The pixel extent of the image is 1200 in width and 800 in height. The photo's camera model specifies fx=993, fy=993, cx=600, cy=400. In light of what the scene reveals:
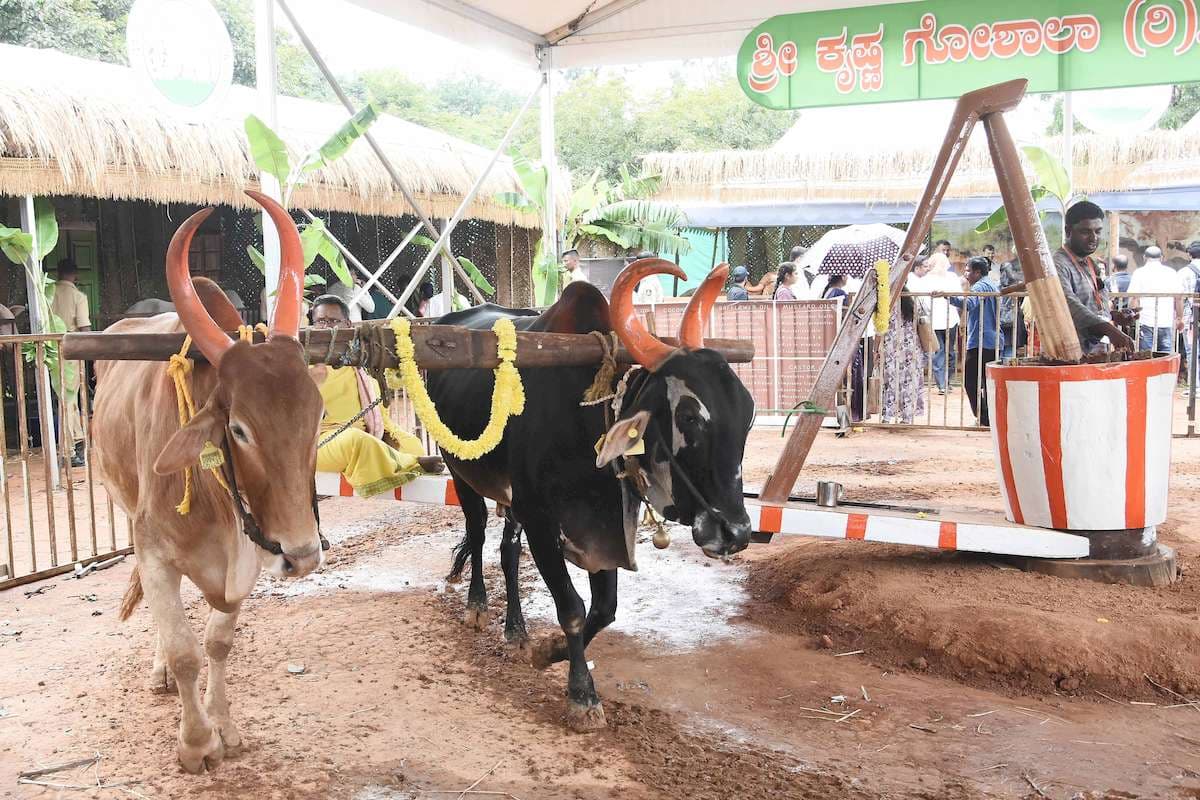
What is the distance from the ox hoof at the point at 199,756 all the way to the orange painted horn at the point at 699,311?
7.07ft

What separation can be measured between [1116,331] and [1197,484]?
3.21m

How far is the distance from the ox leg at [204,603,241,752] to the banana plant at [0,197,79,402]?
568 cm

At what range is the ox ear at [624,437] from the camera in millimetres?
3445

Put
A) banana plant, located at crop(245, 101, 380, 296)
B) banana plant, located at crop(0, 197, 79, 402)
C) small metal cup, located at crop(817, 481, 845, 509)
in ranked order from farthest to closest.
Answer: banana plant, located at crop(0, 197, 79, 402) < banana plant, located at crop(245, 101, 380, 296) < small metal cup, located at crop(817, 481, 845, 509)

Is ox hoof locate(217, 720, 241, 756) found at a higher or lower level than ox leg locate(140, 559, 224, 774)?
lower

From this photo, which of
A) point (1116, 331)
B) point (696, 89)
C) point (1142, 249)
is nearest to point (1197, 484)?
point (1116, 331)

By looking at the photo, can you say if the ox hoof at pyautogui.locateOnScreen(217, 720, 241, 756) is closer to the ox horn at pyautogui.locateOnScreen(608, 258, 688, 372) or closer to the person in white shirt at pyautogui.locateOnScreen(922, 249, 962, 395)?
the ox horn at pyautogui.locateOnScreen(608, 258, 688, 372)

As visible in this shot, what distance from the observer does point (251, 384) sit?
9.19ft

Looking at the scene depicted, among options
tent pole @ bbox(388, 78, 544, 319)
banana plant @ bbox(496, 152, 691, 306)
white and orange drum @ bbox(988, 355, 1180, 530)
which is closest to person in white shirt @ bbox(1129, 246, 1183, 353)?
banana plant @ bbox(496, 152, 691, 306)

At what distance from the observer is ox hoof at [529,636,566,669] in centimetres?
400

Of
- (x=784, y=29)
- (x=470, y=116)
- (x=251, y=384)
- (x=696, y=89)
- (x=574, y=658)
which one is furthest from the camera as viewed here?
(x=470, y=116)

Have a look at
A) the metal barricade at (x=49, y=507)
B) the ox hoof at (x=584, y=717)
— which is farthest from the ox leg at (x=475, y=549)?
the metal barricade at (x=49, y=507)

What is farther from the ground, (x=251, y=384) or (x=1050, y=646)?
(x=251, y=384)

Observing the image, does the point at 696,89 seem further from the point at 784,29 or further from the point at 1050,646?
the point at 1050,646
